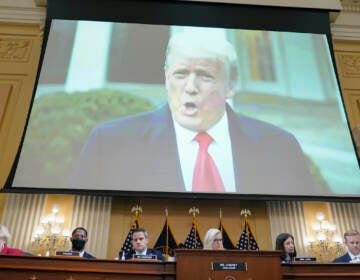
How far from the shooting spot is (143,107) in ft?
20.4

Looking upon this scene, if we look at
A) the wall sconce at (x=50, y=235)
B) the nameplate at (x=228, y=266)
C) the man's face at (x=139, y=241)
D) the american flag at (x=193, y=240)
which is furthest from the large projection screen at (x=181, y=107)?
the nameplate at (x=228, y=266)

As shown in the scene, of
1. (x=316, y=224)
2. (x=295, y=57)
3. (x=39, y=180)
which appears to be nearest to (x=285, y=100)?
(x=295, y=57)

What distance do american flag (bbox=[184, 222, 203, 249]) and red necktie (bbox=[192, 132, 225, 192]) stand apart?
0.73 meters

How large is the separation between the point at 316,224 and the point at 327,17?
3694mm

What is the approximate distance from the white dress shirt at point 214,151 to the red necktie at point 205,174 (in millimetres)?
47

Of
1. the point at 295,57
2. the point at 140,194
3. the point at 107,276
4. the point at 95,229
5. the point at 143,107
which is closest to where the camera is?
the point at 107,276

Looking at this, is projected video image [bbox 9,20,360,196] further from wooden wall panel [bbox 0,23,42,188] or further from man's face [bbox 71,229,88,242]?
man's face [bbox 71,229,88,242]

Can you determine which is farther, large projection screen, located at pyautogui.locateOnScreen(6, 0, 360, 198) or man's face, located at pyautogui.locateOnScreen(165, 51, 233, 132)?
man's face, located at pyautogui.locateOnScreen(165, 51, 233, 132)

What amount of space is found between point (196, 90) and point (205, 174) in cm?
135

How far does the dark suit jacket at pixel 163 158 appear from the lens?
18.1 ft

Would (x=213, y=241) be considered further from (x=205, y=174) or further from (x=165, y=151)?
(x=165, y=151)

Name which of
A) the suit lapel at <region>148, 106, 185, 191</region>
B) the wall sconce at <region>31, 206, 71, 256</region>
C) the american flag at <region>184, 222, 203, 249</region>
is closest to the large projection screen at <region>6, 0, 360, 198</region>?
the suit lapel at <region>148, 106, 185, 191</region>

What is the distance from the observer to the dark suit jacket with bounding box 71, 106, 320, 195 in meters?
5.53

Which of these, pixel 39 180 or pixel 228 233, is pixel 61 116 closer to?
pixel 39 180
